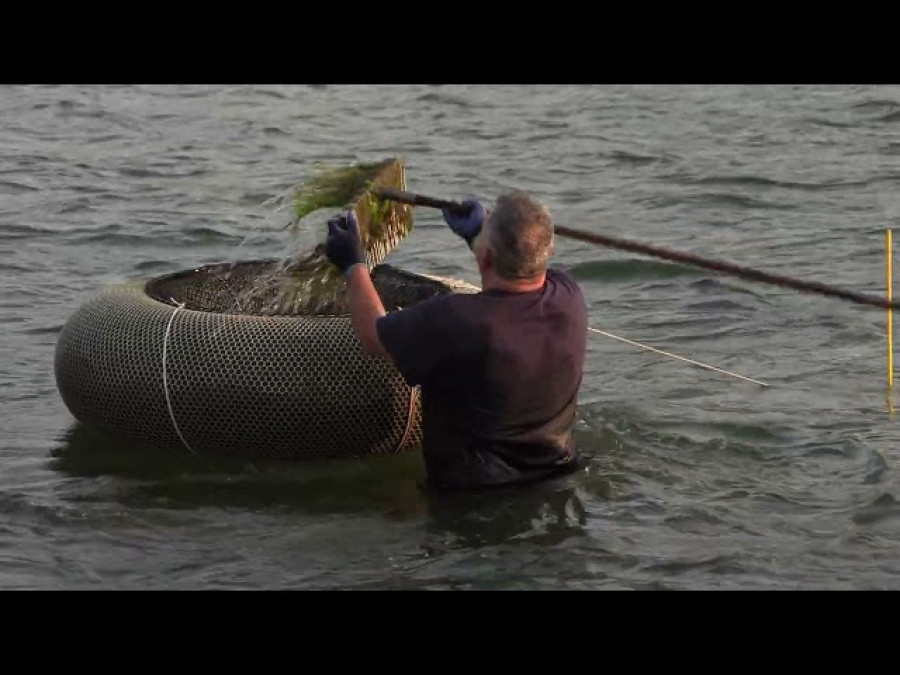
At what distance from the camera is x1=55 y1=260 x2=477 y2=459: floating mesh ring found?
846cm

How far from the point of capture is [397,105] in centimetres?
1964

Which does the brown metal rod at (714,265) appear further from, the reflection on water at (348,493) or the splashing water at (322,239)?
the reflection on water at (348,493)

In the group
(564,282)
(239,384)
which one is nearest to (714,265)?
(564,282)

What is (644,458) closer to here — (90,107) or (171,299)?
(171,299)

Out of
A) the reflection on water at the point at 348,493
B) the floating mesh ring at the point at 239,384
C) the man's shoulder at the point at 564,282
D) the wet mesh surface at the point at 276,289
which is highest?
the man's shoulder at the point at 564,282

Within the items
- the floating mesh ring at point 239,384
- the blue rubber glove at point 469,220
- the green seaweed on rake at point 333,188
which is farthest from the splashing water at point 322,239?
the blue rubber glove at point 469,220

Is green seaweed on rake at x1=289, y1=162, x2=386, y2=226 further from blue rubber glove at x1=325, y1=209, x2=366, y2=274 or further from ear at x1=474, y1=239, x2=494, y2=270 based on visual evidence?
ear at x1=474, y1=239, x2=494, y2=270

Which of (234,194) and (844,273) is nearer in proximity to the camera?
(844,273)

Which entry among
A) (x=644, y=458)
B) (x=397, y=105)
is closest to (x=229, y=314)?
(x=644, y=458)

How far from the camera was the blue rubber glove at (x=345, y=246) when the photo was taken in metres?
7.90

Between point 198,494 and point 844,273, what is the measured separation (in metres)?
6.52

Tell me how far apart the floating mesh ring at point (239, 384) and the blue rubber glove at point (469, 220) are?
922 mm

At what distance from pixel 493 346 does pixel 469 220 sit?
68cm

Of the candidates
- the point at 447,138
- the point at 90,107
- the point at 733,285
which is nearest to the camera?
the point at 733,285
